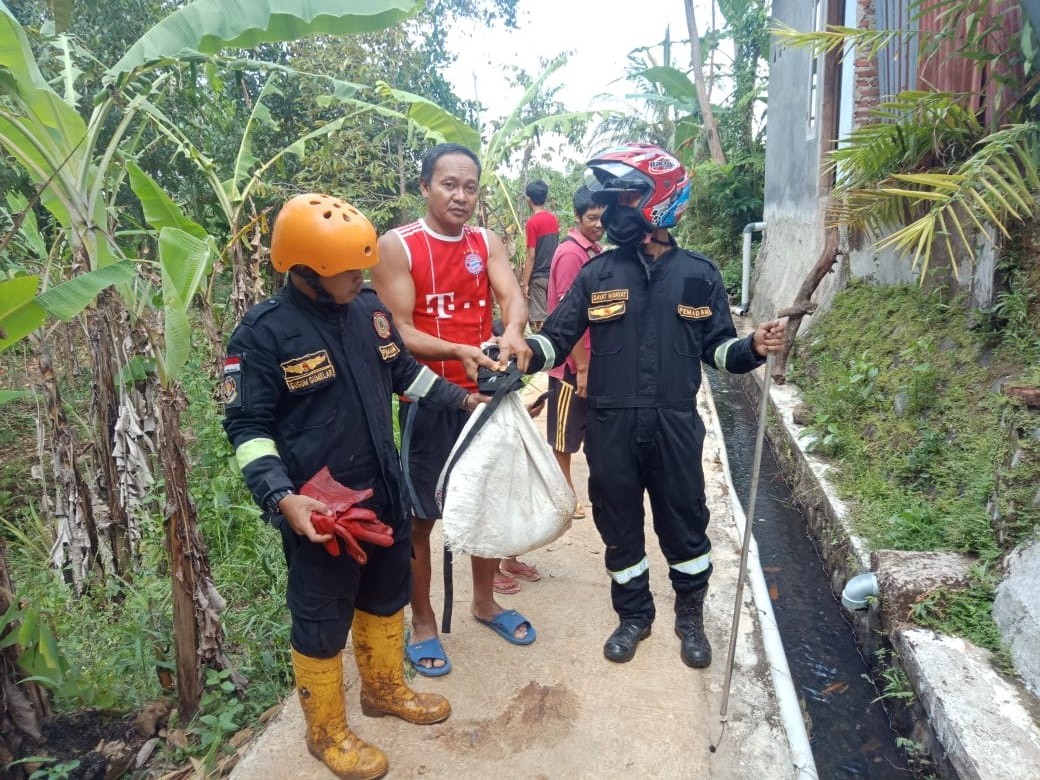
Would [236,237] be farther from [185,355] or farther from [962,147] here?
[962,147]

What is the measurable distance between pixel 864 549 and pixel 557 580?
5.63ft

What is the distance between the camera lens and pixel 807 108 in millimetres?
9516

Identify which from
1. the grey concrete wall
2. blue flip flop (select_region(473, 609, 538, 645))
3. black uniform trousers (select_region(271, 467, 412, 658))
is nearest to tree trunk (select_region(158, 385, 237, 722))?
black uniform trousers (select_region(271, 467, 412, 658))

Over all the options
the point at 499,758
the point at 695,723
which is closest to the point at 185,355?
the point at 499,758

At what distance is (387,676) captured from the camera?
8.75ft

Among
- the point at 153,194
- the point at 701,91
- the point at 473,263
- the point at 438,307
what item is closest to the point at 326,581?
the point at 438,307

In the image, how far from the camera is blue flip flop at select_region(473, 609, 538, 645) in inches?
127

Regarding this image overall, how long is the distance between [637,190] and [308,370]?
1475 mm

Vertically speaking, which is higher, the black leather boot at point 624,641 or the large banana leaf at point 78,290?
the large banana leaf at point 78,290

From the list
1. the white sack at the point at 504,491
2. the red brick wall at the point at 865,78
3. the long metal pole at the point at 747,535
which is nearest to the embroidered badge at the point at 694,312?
the long metal pole at the point at 747,535

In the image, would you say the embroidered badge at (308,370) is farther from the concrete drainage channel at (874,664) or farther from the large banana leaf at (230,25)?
the concrete drainage channel at (874,664)

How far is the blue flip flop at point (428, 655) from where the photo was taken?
2.99m

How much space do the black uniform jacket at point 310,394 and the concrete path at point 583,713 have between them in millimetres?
924

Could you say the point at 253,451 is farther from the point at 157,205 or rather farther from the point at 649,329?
the point at 157,205
